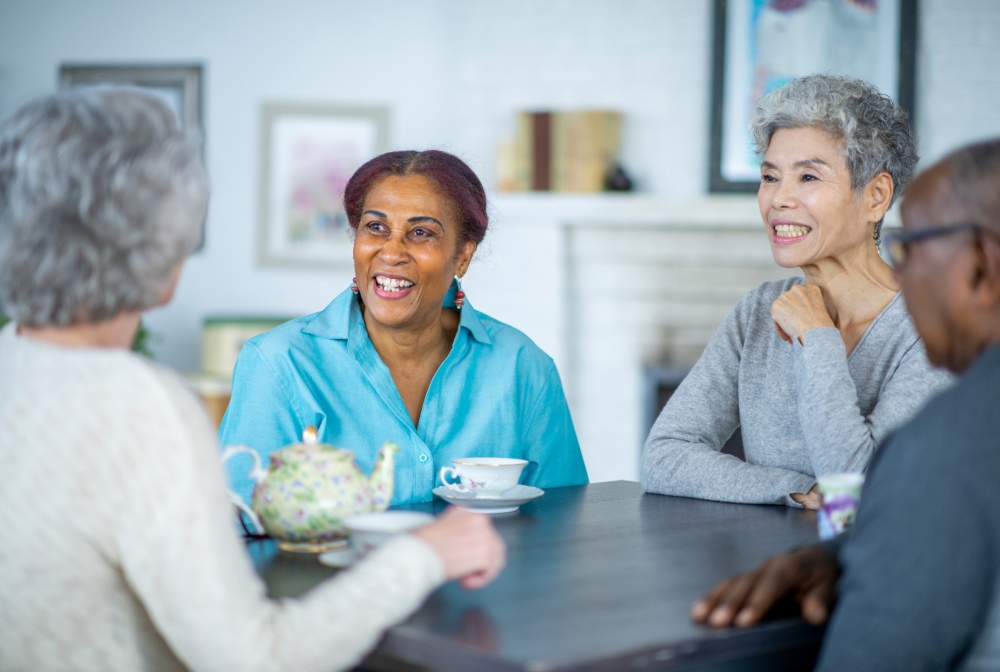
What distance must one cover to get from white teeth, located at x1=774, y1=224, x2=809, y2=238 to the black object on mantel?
90.9 inches

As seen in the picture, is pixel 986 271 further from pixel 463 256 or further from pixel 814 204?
pixel 463 256

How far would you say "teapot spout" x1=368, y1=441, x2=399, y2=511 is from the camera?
1.47 meters

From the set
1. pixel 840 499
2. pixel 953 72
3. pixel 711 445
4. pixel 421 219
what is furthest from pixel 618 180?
pixel 840 499

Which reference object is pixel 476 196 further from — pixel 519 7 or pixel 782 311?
pixel 519 7

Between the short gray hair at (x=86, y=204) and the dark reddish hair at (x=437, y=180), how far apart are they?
109 cm

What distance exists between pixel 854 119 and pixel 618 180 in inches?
93.5

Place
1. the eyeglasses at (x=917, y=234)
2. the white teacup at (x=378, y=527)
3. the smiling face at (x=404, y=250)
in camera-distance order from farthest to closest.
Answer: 1. the smiling face at (x=404, y=250)
2. the white teacup at (x=378, y=527)
3. the eyeglasses at (x=917, y=234)

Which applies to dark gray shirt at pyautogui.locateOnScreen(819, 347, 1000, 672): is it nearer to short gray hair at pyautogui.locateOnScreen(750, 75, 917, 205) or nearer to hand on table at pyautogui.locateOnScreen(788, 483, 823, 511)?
hand on table at pyautogui.locateOnScreen(788, 483, 823, 511)

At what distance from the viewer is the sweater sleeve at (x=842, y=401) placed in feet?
5.65

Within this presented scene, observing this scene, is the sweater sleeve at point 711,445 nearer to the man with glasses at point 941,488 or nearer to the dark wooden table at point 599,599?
the dark wooden table at point 599,599

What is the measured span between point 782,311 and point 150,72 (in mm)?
3986

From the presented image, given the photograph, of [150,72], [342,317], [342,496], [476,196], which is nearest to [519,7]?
[150,72]

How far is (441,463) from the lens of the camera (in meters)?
2.05

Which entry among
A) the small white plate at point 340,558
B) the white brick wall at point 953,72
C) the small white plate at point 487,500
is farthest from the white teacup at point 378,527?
the white brick wall at point 953,72
